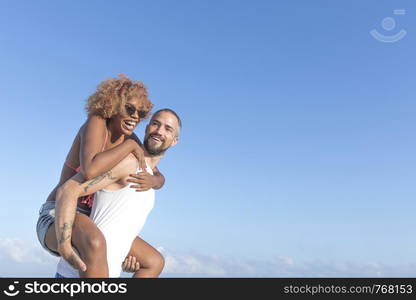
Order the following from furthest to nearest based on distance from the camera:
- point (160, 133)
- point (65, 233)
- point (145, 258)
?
point (145, 258) < point (160, 133) < point (65, 233)

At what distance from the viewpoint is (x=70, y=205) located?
6.21 metres

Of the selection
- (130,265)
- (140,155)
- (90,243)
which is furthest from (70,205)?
(130,265)

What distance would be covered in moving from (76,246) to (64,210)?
50 centimetres

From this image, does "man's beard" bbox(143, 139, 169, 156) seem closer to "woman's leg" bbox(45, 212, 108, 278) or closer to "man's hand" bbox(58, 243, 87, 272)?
"woman's leg" bbox(45, 212, 108, 278)

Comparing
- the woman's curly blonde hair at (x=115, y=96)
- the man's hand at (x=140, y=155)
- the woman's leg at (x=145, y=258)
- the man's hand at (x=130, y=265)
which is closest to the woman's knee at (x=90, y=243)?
the man's hand at (x=140, y=155)

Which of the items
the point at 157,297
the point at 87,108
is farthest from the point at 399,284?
the point at 87,108

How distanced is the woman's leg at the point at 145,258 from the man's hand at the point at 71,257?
58.5 inches

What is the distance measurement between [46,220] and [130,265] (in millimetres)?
1531

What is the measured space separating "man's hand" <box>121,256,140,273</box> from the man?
0.65 meters

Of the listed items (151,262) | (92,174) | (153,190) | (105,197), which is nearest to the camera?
(92,174)

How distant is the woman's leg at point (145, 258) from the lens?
764 cm

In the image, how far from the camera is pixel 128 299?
639cm

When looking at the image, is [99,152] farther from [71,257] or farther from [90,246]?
[71,257]

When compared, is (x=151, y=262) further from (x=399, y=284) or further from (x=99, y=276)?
(x=399, y=284)
